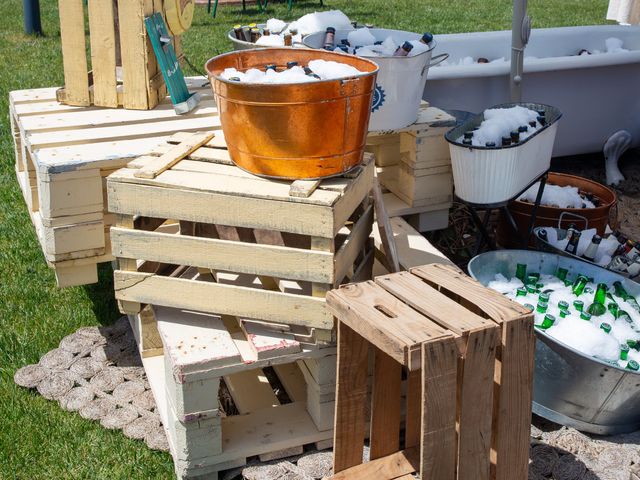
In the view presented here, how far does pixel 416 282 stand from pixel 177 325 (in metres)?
0.84

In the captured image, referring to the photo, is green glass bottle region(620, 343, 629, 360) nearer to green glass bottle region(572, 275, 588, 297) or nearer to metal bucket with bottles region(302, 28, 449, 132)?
green glass bottle region(572, 275, 588, 297)

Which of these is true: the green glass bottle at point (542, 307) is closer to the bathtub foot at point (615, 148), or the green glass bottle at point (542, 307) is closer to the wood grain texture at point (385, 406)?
the wood grain texture at point (385, 406)

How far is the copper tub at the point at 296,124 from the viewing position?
2564 mm

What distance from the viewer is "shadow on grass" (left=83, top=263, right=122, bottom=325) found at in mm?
3871

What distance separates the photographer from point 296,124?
8.54 feet

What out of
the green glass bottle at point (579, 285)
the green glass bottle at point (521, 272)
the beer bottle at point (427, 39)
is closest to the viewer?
the green glass bottle at point (579, 285)

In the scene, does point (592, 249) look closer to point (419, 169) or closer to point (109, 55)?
point (419, 169)

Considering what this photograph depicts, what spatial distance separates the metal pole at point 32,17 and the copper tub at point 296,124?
7.16 meters

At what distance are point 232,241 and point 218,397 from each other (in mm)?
558

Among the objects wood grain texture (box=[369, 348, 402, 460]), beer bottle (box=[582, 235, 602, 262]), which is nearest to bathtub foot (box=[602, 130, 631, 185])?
beer bottle (box=[582, 235, 602, 262])

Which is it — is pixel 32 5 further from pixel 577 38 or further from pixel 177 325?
pixel 177 325

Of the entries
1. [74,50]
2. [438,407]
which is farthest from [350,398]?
[74,50]

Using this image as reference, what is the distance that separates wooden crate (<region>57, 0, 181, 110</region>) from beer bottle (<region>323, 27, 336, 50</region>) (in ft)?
2.51

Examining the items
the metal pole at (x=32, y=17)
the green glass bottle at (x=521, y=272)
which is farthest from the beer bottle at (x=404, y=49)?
the metal pole at (x=32, y=17)
